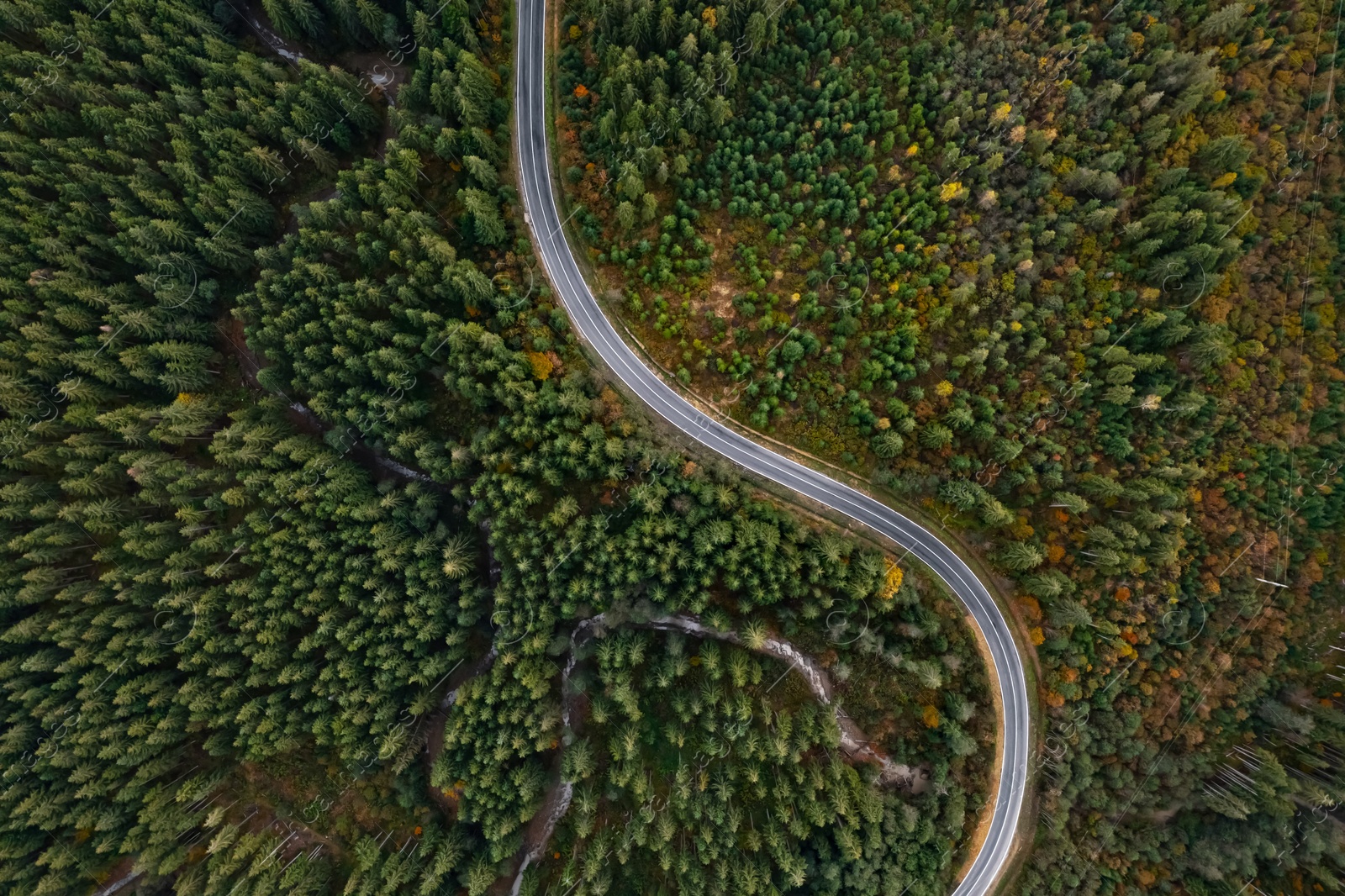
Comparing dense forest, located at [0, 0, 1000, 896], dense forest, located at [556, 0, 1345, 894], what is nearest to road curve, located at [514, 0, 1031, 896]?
dense forest, located at [0, 0, 1000, 896]

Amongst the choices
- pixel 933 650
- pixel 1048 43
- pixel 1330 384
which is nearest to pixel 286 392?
pixel 933 650

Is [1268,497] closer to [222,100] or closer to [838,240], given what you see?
[838,240]

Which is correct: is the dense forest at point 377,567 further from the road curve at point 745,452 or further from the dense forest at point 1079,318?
the dense forest at point 1079,318

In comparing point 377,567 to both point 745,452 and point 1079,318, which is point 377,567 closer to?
point 745,452

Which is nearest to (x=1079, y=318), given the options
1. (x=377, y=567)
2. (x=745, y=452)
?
(x=745, y=452)

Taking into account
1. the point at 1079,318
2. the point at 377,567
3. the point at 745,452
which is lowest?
the point at 377,567

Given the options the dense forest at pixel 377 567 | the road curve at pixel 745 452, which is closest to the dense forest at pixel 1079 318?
the road curve at pixel 745 452
